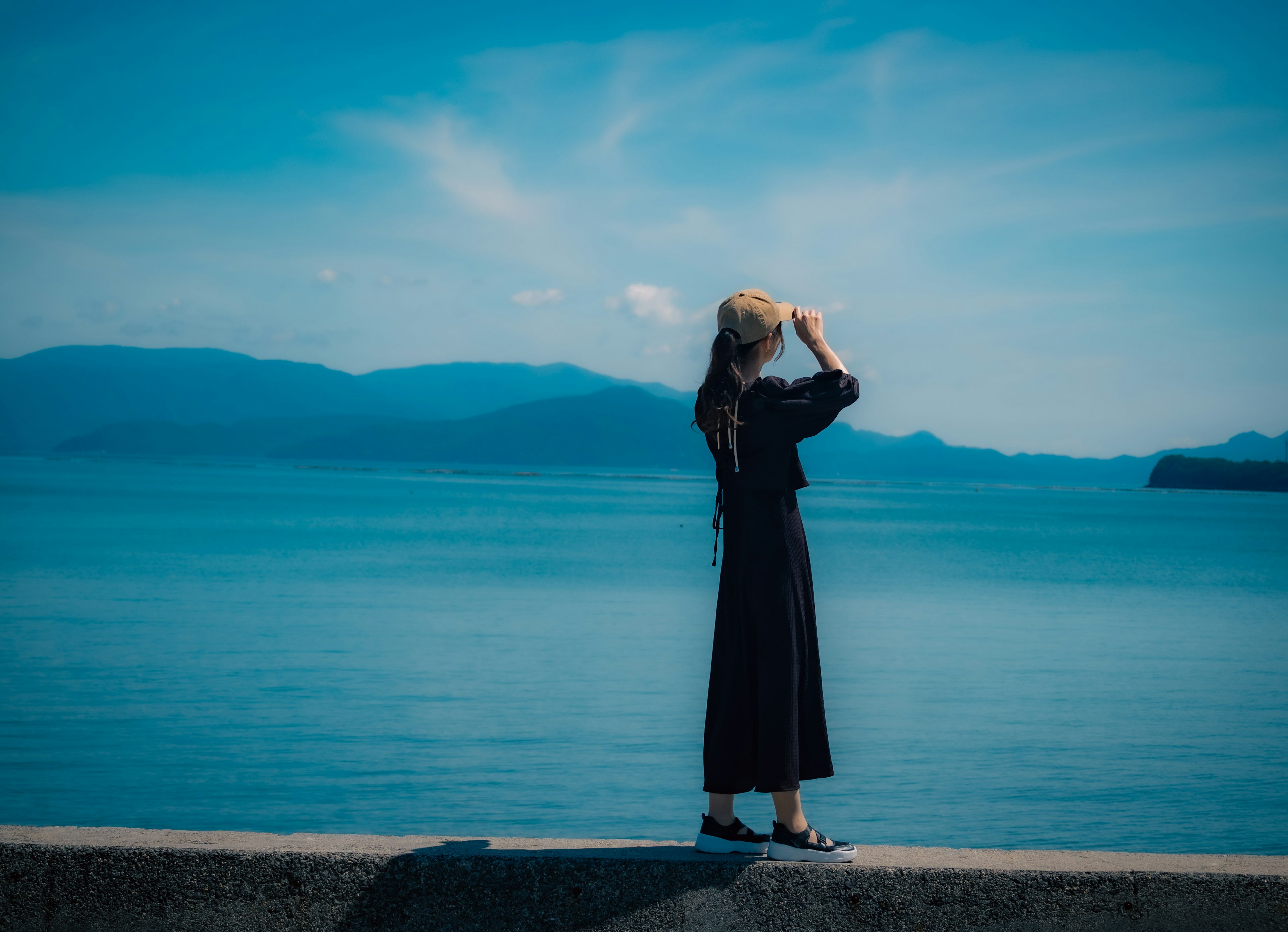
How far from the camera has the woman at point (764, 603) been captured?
11.1ft

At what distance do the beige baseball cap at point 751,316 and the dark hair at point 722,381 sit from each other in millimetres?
20

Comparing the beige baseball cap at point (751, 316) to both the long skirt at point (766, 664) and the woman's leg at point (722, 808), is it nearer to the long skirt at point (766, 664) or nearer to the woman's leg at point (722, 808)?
the long skirt at point (766, 664)

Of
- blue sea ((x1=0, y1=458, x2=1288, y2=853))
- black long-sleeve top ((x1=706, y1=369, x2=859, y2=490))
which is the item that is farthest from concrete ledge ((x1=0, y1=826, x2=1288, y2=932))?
blue sea ((x1=0, y1=458, x2=1288, y2=853))

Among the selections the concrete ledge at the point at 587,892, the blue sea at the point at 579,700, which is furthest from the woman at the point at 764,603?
the blue sea at the point at 579,700

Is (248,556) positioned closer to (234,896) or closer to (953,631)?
(953,631)

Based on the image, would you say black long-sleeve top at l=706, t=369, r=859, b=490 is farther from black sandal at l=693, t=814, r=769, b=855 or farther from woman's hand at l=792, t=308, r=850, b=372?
black sandal at l=693, t=814, r=769, b=855

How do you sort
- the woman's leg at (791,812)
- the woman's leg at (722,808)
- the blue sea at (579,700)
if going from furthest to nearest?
the blue sea at (579,700) → the woman's leg at (722,808) → the woman's leg at (791,812)

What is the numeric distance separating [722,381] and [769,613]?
81 centimetres

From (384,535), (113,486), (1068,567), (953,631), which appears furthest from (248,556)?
(113,486)

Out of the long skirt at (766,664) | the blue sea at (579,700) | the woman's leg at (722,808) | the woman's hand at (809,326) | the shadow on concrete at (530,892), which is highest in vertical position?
the woman's hand at (809,326)

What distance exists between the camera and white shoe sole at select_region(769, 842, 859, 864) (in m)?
3.20

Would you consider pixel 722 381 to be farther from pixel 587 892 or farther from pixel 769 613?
pixel 587 892

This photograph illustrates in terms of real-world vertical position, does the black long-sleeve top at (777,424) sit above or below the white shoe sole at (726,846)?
above

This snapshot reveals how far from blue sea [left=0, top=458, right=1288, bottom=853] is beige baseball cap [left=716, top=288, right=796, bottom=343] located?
18.9 ft
